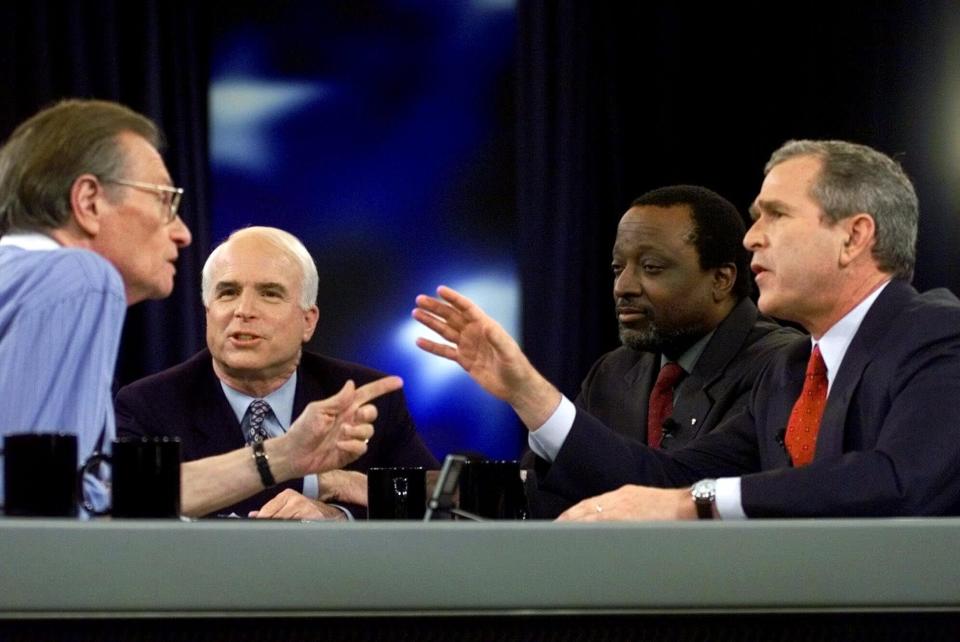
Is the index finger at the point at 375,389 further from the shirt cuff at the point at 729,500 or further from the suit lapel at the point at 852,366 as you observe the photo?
the suit lapel at the point at 852,366

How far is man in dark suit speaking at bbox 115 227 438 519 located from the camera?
Result: 280 cm

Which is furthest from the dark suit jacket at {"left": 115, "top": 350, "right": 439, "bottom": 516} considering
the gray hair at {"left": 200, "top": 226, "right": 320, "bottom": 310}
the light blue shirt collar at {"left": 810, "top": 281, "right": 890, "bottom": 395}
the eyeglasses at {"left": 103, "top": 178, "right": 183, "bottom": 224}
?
the light blue shirt collar at {"left": 810, "top": 281, "right": 890, "bottom": 395}

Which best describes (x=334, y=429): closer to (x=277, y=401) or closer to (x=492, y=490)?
(x=492, y=490)

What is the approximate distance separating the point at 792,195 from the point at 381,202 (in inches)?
81.4

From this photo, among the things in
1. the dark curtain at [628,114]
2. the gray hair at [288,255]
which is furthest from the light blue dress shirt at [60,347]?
the dark curtain at [628,114]

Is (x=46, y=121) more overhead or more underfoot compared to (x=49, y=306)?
more overhead

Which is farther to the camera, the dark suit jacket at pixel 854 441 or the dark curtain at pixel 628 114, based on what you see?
the dark curtain at pixel 628 114

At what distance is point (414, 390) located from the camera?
435cm

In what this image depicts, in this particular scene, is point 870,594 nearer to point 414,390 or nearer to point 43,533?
point 43,533

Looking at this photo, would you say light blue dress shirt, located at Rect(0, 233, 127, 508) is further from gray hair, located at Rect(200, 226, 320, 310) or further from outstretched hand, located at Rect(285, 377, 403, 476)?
gray hair, located at Rect(200, 226, 320, 310)

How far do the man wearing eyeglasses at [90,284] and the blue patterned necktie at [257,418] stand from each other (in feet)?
2.18

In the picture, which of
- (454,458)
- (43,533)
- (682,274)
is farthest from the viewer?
(682,274)

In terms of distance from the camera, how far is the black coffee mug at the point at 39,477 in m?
1.39

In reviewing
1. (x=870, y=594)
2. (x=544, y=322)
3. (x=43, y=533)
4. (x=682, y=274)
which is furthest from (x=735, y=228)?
(x=43, y=533)
